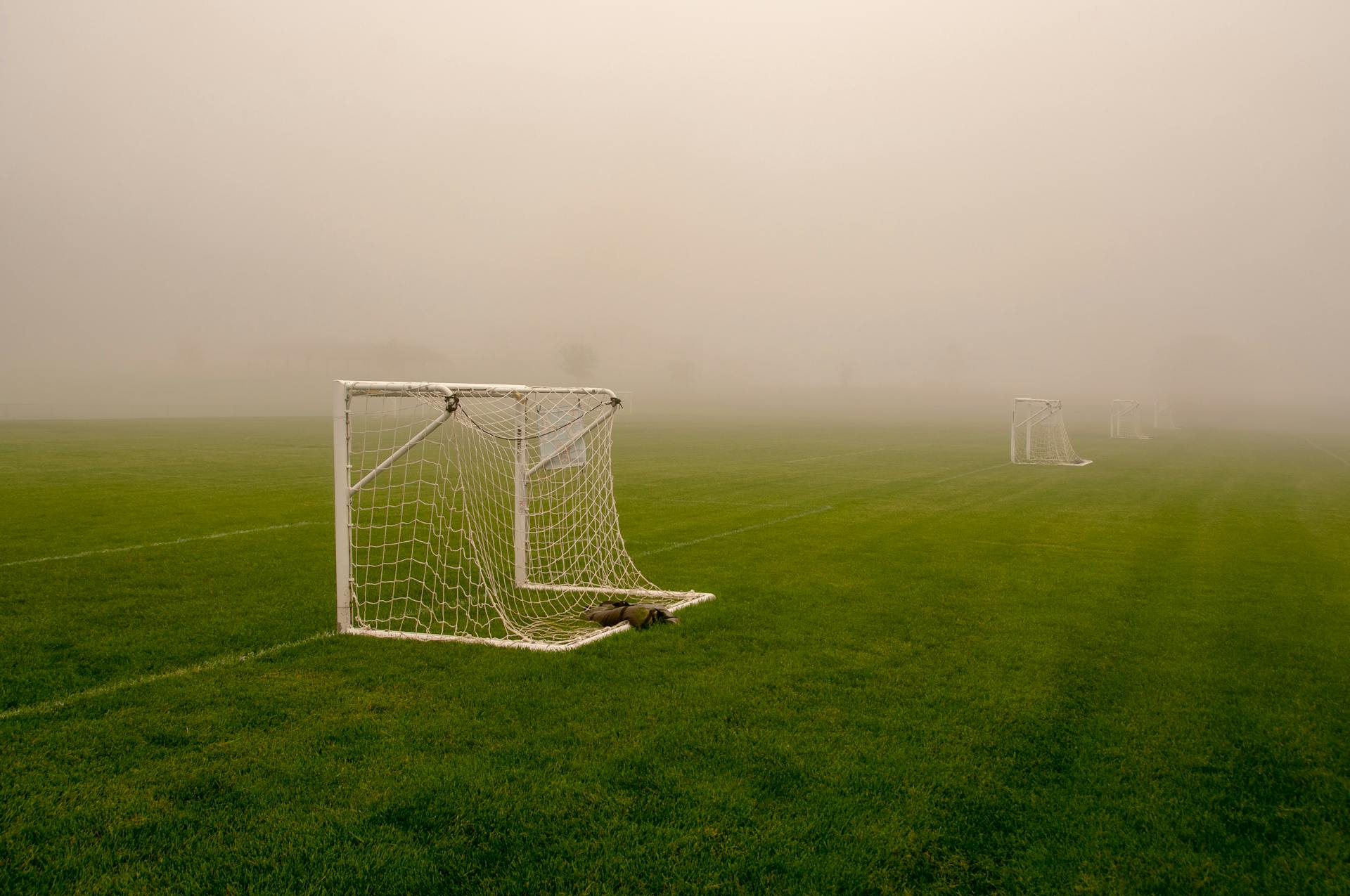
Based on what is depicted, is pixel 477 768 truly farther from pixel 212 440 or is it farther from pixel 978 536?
pixel 212 440

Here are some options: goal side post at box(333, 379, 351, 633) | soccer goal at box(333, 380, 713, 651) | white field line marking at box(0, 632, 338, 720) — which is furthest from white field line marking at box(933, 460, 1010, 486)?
white field line marking at box(0, 632, 338, 720)

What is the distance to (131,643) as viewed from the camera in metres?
7.18

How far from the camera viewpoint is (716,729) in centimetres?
547

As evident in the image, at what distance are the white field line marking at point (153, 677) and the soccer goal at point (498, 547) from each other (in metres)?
0.51

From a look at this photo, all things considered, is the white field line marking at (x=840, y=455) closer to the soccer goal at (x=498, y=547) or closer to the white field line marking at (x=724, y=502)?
the white field line marking at (x=724, y=502)

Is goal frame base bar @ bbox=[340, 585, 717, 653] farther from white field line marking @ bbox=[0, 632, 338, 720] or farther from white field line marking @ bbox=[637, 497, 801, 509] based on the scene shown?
white field line marking @ bbox=[637, 497, 801, 509]

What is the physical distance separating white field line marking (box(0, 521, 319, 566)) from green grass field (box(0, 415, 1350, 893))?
0.32 ft

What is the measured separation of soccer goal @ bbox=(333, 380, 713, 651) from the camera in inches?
303

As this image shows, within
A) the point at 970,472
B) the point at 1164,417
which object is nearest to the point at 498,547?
the point at 970,472

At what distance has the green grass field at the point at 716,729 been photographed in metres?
3.99

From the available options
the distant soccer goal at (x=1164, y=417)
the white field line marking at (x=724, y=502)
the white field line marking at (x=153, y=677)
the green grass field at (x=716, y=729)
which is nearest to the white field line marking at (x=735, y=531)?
the green grass field at (x=716, y=729)

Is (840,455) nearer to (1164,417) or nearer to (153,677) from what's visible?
(153,677)

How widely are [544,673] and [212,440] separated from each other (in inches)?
1402

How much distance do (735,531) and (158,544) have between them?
7.64m
